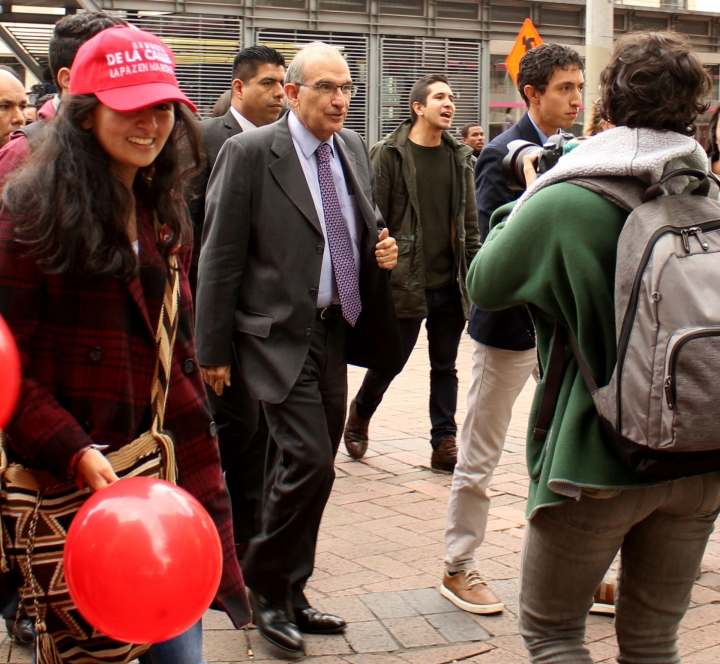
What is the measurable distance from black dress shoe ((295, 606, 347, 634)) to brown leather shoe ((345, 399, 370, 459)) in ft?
8.57

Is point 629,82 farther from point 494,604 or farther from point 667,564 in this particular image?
point 494,604

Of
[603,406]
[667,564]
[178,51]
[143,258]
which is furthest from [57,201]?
[178,51]

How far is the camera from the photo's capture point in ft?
9.64

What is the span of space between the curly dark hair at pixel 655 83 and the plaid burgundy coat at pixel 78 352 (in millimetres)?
1195

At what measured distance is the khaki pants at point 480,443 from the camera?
4.16m

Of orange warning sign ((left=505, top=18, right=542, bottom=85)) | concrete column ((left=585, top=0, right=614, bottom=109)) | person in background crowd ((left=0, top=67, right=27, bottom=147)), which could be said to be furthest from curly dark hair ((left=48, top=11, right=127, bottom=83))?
orange warning sign ((left=505, top=18, right=542, bottom=85))

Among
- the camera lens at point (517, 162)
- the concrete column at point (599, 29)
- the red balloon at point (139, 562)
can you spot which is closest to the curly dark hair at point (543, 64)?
the camera lens at point (517, 162)

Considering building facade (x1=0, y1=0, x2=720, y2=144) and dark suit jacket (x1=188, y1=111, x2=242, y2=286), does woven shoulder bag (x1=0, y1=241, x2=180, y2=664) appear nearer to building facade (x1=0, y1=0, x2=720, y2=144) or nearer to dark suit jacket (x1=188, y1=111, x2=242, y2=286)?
dark suit jacket (x1=188, y1=111, x2=242, y2=286)

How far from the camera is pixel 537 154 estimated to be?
2.96 meters

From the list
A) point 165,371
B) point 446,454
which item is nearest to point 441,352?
point 446,454

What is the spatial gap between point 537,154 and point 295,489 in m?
1.54

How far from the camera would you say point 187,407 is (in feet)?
8.61

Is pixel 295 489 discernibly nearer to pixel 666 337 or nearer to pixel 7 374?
pixel 666 337

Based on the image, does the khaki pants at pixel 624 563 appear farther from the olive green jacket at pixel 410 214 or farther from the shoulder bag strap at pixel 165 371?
the olive green jacket at pixel 410 214
